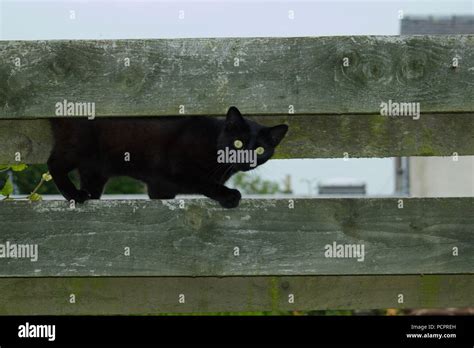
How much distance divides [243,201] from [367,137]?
573 millimetres

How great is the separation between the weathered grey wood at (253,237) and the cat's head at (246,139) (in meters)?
0.99

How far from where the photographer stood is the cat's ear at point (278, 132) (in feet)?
9.05

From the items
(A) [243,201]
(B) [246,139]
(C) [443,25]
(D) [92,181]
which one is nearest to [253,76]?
(A) [243,201]

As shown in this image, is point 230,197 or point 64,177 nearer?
point 230,197

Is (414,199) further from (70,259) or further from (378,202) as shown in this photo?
(70,259)

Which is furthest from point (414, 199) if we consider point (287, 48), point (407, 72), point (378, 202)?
point (287, 48)

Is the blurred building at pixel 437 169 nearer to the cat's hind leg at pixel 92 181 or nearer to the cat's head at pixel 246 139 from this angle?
the cat's head at pixel 246 139

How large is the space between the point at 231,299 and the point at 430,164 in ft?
37.6

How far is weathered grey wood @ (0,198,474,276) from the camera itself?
2420 millimetres

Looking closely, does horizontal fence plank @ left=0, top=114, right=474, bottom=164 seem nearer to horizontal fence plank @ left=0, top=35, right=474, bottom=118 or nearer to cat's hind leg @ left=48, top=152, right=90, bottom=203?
horizontal fence plank @ left=0, top=35, right=474, bottom=118

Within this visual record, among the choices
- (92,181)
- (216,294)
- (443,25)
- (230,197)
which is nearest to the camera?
(216,294)

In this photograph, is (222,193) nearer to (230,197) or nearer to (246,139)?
(230,197)

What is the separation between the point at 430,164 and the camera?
13414mm

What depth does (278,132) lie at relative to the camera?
289 centimetres
